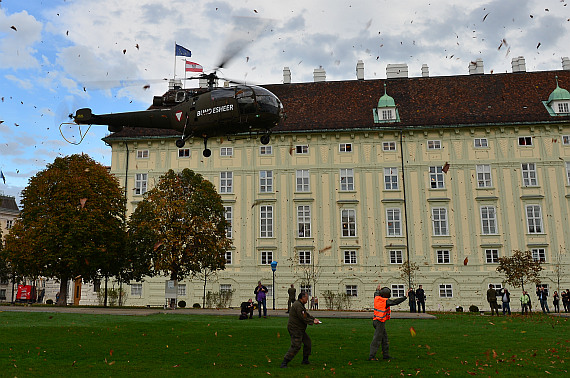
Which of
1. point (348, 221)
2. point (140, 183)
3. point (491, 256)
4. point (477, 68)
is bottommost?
point (491, 256)

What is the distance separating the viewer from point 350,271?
46688mm

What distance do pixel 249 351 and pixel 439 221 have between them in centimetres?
3586

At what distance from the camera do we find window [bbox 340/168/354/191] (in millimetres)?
48625

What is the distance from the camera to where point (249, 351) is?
14.3 meters

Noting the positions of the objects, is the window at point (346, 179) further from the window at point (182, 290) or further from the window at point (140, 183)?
the window at point (140, 183)

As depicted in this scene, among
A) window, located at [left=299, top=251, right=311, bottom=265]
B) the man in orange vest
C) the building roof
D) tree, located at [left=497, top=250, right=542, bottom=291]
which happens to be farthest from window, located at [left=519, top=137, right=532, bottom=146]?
the man in orange vest

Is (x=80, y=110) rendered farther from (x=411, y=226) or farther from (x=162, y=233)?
(x=411, y=226)

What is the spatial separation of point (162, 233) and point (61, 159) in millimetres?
12031

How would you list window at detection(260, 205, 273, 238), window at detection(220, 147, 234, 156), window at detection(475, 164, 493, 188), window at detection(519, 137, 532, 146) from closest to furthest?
window at detection(475, 164, 493, 188) < window at detection(519, 137, 532, 146) < window at detection(260, 205, 273, 238) < window at detection(220, 147, 234, 156)

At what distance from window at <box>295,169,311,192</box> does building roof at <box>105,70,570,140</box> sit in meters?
3.86

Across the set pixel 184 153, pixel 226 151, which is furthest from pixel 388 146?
pixel 184 153

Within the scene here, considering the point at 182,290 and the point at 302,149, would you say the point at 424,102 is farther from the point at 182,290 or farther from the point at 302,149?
the point at 182,290

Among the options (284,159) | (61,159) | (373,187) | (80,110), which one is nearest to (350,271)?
(373,187)

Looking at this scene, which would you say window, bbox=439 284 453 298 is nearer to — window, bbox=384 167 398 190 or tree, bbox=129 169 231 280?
window, bbox=384 167 398 190
